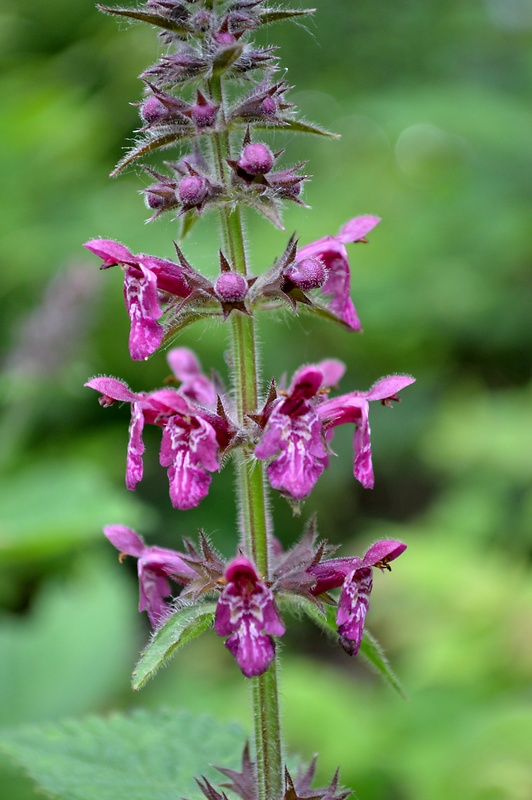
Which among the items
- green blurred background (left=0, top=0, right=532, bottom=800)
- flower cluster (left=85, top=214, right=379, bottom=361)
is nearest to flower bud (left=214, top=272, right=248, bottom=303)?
flower cluster (left=85, top=214, right=379, bottom=361)

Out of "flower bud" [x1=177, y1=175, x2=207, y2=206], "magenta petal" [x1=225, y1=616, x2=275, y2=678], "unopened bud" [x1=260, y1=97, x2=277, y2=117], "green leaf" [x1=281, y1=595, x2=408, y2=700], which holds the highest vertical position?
"unopened bud" [x1=260, y1=97, x2=277, y2=117]

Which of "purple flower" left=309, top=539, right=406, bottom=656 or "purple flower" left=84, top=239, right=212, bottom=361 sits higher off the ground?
"purple flower" left=84, top=239, right=212, bottom=361

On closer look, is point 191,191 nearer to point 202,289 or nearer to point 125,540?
point 202,289

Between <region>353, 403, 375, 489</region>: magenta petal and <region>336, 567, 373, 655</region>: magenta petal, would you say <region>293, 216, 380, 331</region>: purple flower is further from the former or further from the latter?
<region>336, 567, 373, 655</region>: magenta petal

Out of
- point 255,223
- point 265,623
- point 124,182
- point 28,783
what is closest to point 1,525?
point 28,783

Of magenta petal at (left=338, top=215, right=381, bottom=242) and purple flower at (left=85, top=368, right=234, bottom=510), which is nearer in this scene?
purple flower at (left=85, top=368, right=234, bottom=510)

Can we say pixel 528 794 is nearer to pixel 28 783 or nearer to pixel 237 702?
pixel 237 702

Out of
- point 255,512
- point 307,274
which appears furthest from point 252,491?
point 307,274
